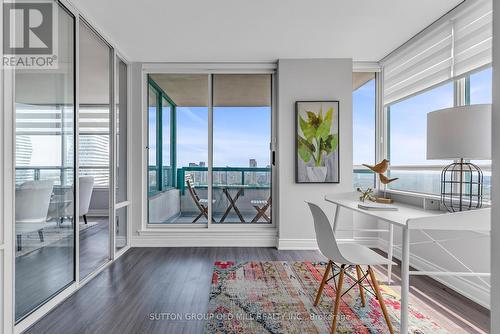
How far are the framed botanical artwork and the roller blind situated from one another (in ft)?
2.94

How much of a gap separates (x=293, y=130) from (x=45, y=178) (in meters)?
2.77

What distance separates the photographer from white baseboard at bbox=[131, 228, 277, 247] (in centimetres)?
368

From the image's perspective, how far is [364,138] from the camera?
12.6 ft

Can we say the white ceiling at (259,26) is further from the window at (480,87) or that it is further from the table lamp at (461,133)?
the table lamp at (461,133)

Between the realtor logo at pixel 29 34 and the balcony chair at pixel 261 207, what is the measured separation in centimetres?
279

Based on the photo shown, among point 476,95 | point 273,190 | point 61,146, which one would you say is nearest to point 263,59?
point 273,190

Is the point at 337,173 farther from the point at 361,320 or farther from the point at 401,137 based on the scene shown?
the point at 361,320

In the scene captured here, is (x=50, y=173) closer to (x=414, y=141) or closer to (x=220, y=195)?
(x=220, y=195)

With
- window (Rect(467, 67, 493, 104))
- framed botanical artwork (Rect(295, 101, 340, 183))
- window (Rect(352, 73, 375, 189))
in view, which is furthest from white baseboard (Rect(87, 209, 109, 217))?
window (Rect(467, 67, 493, 104))

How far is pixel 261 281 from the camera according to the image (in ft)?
8.38

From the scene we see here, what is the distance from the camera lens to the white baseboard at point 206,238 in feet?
12.1

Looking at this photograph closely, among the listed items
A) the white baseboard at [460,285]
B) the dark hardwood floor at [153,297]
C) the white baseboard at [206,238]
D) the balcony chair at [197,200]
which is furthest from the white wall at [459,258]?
the balcony chair at [197,200]

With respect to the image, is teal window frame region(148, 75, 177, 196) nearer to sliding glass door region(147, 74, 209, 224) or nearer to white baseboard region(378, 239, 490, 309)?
sliding glass door region(147, 74, 209, 224)

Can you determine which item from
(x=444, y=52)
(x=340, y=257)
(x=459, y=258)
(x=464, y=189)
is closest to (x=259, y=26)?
(x=444, y=52)
